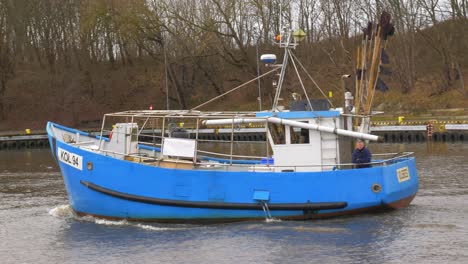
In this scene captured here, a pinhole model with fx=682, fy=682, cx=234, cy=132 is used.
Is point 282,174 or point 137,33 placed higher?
point 137,33

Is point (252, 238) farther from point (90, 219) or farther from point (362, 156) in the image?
point (90, 219)

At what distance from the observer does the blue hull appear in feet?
62.4

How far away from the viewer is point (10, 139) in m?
57.5

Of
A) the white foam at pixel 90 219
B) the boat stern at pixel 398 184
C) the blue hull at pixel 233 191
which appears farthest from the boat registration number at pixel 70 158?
the boat stern at pixel 398 184

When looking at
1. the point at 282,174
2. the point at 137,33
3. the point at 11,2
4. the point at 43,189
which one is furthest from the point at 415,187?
the point at 11,2

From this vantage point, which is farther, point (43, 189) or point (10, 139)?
point (10, 139)

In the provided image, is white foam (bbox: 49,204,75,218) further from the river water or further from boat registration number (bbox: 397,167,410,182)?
boat registration number (bbox: 397,167,410,182)

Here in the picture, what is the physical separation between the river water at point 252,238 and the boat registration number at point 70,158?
1.81 meters

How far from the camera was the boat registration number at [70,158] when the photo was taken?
2040 cm

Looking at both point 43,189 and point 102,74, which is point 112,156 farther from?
point 102,74

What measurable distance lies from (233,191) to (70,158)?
523 centimetres

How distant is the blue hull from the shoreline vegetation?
39.4 m

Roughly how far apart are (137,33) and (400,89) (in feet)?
84.6

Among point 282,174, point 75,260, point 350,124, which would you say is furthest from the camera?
point 350,124
